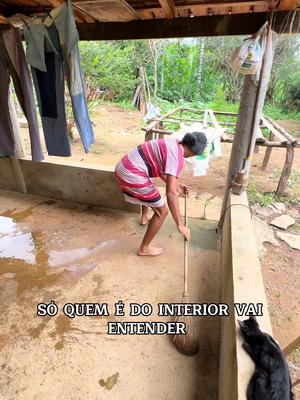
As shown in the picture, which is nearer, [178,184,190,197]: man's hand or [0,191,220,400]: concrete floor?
[0,191,220,400]: concrete floor

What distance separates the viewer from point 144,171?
2721 mm

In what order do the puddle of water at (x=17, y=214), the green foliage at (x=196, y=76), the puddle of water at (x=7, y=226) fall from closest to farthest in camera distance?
the puddle of water at (x=7, y=226), the puddle of water at (x=17, y=214), the green foliage at (x=196, y=76)

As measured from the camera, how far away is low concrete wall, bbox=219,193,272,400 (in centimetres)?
123

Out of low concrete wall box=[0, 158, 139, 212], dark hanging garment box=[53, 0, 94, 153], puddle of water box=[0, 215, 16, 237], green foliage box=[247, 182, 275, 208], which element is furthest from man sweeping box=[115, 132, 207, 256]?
green foliage box=[247, 182, 275, 208]

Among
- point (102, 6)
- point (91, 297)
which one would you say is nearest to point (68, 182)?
point (91, 297)

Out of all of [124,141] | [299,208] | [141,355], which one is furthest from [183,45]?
[141,355]

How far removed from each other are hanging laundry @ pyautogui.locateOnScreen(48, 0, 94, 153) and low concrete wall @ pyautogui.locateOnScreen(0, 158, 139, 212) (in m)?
0.72

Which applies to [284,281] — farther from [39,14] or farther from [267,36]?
[39,14]

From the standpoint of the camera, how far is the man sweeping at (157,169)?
8.32ft

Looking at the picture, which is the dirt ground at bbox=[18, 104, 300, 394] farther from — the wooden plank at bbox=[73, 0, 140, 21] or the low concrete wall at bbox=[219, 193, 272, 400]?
the wooden plank at bbox=[73, 0, 140, 21]

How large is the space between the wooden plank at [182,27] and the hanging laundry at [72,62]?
553mm

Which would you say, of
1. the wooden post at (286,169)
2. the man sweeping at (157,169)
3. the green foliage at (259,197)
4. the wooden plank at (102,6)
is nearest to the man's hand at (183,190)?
the man sweeping at (157,169)

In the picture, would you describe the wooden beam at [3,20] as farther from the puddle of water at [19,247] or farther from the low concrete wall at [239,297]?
the low concrete wall at [239,297]

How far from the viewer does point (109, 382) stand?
6.27 ft
